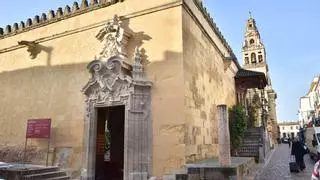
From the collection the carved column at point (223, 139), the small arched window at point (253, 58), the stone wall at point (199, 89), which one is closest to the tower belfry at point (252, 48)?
the small arched window at point (253, 58)

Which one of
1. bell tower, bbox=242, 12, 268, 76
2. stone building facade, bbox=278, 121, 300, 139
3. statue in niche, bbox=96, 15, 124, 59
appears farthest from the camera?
stone building facade, bbox=278, 121, 300, 139

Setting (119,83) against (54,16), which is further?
(54,16)

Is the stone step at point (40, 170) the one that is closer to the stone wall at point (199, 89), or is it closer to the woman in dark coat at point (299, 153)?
the stone wall at point (199, 89)

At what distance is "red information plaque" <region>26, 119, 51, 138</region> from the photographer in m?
8.90

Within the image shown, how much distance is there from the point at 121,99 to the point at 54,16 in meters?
4.65

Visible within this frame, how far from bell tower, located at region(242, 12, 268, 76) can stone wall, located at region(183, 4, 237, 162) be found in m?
27.8

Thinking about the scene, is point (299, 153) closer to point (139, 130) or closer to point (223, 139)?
point (223, 139)

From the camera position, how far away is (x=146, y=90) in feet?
25.1

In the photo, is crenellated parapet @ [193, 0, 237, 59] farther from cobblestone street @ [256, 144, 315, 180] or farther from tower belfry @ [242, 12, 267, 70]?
tower belfry @ [242, 12, 267, 70]

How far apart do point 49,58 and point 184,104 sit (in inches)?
216

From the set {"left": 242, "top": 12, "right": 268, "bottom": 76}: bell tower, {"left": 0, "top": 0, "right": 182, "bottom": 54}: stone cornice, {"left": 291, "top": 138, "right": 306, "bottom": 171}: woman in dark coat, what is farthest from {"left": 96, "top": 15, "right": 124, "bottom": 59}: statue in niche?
{"left": 242, "top": 12, "right": 268, "bottom": 76}: bell tower

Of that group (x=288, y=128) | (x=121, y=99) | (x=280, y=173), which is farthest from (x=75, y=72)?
(x=288, y=128)

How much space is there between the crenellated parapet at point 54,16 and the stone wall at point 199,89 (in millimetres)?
2738

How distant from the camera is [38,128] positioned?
29.6 ft
